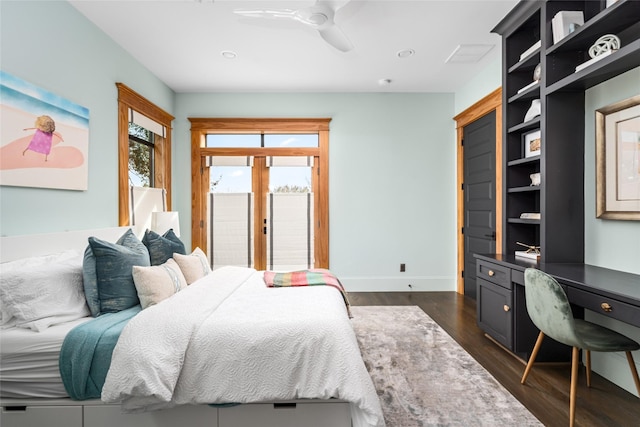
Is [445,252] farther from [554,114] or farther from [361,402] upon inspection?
[361,402]

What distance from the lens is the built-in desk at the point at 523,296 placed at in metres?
1.71

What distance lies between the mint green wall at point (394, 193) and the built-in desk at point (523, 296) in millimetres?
1695

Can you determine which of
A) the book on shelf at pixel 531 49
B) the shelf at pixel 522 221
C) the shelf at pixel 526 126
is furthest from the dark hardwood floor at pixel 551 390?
the book on shelf at pixel 531 49

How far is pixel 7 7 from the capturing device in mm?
2104

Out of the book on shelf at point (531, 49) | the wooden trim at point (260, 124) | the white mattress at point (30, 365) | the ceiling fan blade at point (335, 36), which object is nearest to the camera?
the white mattress at point (30, 365)

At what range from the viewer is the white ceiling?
272 cm

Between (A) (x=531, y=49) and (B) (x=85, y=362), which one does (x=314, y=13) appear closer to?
(A) (x=531, y=49)

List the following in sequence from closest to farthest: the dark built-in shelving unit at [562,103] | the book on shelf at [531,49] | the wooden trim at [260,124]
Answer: the dark built-in shelving unit at [562,103] → the book on shelf at [531,49] → the wooden trim at [260,124]

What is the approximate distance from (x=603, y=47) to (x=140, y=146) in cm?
463

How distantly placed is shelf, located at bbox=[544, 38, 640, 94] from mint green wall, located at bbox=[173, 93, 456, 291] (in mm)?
2339

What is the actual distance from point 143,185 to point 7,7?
223 cm

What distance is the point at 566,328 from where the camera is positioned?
1840mm

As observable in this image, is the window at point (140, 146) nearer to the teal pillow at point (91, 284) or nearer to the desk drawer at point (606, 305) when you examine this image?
the teal pillow at point (91, 284)

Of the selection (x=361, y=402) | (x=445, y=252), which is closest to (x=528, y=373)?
(x=361, y=402)
